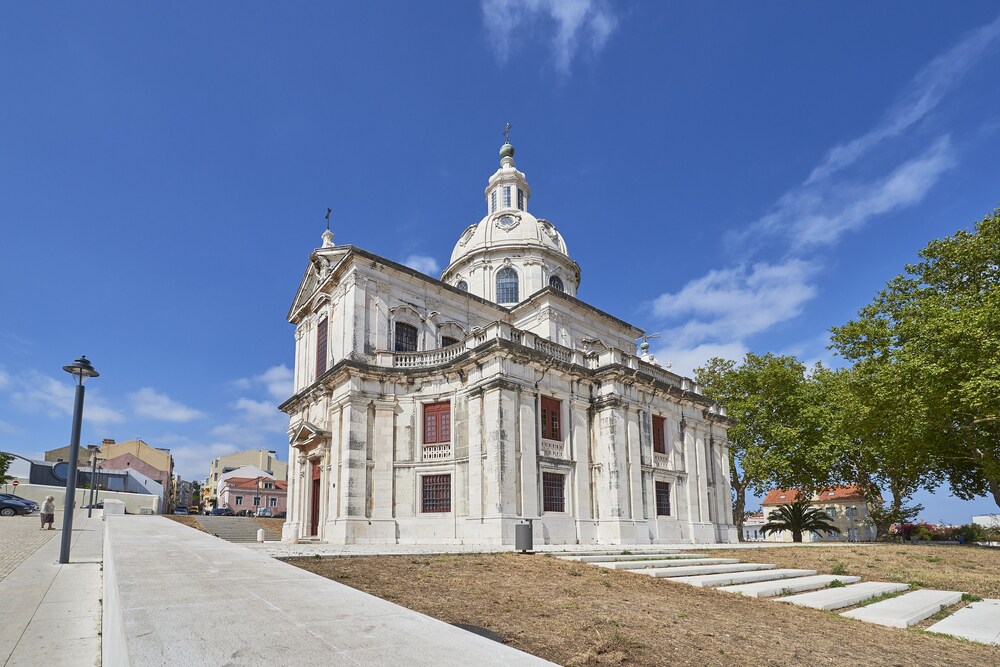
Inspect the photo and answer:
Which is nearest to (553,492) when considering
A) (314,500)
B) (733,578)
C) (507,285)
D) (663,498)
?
(663,498)

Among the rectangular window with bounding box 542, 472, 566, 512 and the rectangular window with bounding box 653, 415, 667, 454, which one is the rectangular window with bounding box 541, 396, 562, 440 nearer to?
A: the rectangular window with bounding box 542, 472, 566, 512

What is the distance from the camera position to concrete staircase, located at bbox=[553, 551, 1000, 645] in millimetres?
9094

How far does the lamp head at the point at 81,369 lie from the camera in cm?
1480

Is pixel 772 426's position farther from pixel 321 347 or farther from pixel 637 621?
pixel 637 621

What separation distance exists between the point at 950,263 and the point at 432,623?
31745mm

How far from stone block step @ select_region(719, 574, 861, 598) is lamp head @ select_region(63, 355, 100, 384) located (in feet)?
50.3

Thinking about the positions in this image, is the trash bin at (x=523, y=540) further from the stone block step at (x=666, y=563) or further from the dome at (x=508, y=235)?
the dome at (x=508, y=235)

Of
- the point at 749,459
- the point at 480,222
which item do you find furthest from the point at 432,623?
the point at 749,459

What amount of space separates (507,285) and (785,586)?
25.9 meters

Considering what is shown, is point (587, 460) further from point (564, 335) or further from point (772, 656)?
point (772, 656)

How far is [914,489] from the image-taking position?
39156 millimetres

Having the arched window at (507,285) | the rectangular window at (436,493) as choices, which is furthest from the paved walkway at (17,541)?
the arched window at (507,285)

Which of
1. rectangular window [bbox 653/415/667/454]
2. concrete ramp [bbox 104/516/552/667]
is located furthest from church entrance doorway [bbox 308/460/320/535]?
concrete ramp [bbox 104/516/552/667]

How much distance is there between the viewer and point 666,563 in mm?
15391
